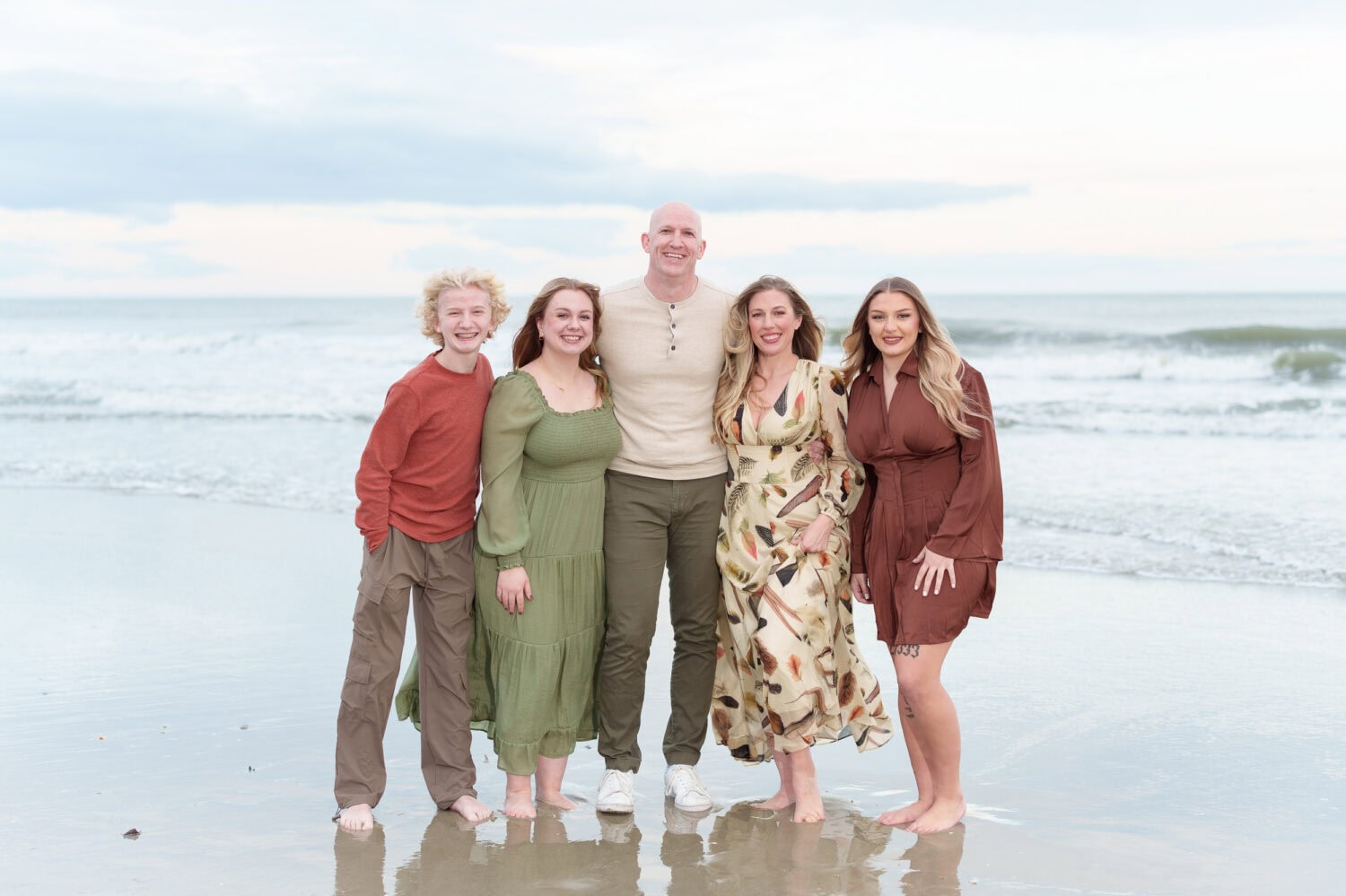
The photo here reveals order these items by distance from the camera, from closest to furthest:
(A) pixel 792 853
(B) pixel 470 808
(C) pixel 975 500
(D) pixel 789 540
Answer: (A) pixel 792 853 → (C) pixel 975 500 → (B) pixel 470 808 → (D) pixel 789 540

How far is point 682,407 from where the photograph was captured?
3965 millimetres

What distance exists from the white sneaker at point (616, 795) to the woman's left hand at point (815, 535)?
0.93 metres

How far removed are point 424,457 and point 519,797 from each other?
111 centimetres

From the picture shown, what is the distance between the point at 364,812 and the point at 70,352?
24933mm

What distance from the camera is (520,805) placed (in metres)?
3.82

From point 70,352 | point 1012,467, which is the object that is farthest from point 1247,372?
point 70,352

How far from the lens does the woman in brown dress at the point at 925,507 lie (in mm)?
3666

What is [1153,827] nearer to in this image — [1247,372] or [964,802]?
[964,802]

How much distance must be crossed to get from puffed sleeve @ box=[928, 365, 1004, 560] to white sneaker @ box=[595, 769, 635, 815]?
48.3 inches

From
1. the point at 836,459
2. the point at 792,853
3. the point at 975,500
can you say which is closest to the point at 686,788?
the point at 792,853

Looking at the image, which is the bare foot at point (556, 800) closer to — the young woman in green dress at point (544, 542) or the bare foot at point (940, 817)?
the young woman in green dress at point (544, 542)

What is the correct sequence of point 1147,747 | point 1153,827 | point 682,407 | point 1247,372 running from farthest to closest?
1. point 1247,372
2. point 1147,747
3. point 682,407
4. point 1153,827

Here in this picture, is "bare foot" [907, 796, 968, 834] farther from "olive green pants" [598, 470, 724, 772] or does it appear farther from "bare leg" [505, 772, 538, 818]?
"bare leg" [505, 772, 538, 818]

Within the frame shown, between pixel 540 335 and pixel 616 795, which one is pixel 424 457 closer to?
pixel 540 335
